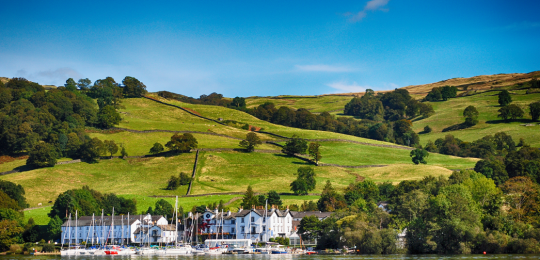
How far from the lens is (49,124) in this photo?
157 metres

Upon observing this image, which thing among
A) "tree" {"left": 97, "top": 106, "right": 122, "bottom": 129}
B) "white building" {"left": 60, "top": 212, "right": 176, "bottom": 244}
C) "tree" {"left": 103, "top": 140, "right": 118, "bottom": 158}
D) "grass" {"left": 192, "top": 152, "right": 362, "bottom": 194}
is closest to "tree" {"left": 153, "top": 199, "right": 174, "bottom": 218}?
"white building" {"left": 60, "top": 212, "right": 176, "bottom": 244}

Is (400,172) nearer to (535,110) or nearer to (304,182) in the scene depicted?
(304,182)

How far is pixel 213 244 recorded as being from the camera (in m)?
97.3

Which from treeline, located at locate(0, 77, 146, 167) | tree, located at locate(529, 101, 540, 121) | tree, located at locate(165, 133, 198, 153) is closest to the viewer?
treeline, located at locate(0, 77, 146, 167)

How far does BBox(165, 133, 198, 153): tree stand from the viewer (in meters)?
152

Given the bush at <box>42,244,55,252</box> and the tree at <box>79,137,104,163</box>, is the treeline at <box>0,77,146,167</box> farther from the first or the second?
the bush at <box>42,244,55,252</box>

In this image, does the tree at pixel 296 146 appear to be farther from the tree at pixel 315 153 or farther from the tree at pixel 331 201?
the tree at pixel 331 201

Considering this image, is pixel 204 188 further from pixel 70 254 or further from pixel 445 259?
pixel 445 259

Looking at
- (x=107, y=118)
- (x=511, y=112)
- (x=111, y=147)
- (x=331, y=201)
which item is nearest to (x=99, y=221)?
(x=331, y=201)

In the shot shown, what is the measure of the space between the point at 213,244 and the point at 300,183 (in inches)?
1379

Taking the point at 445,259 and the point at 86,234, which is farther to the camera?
the point at 86,234

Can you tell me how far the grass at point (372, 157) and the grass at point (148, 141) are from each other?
64.1 feet

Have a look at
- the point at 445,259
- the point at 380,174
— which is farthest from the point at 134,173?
the point at 445,259

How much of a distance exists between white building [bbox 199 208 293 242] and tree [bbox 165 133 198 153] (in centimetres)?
4732
